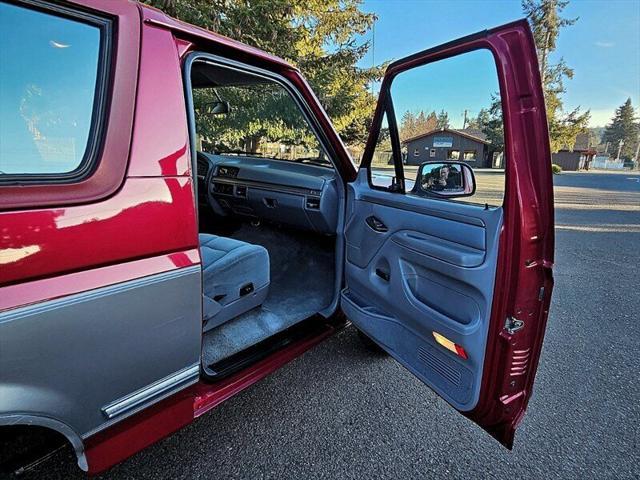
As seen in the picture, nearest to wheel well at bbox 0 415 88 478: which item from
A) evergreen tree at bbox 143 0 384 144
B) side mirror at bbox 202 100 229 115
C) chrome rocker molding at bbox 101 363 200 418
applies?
chrome rocker molding at bbox 101 363 200 418

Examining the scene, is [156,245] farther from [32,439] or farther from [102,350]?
[32,439]

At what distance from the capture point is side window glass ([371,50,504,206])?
142cm

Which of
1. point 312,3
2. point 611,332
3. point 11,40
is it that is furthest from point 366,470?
point 312,3

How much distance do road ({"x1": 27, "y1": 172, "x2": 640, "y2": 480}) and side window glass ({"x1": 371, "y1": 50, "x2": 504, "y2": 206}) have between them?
0.55ft

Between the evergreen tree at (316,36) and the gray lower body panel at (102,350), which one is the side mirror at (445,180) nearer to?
the gray lower body panel at (102,350)

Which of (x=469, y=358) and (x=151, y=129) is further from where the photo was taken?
(x=469, y=358)

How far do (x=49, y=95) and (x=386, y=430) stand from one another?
215 centimetres

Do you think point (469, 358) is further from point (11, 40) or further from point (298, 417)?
point (11, 40)

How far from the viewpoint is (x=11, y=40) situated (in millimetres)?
1091

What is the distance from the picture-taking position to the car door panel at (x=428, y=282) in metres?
1.42

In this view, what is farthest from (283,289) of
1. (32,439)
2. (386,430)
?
(32,439)

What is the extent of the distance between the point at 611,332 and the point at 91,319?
4.06 m

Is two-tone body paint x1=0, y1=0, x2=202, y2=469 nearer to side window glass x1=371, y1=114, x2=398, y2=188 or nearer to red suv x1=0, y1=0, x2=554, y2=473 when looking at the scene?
red suv x1=0, y1=0, x2=554, y2=473

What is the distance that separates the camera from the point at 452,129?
1933 mm
